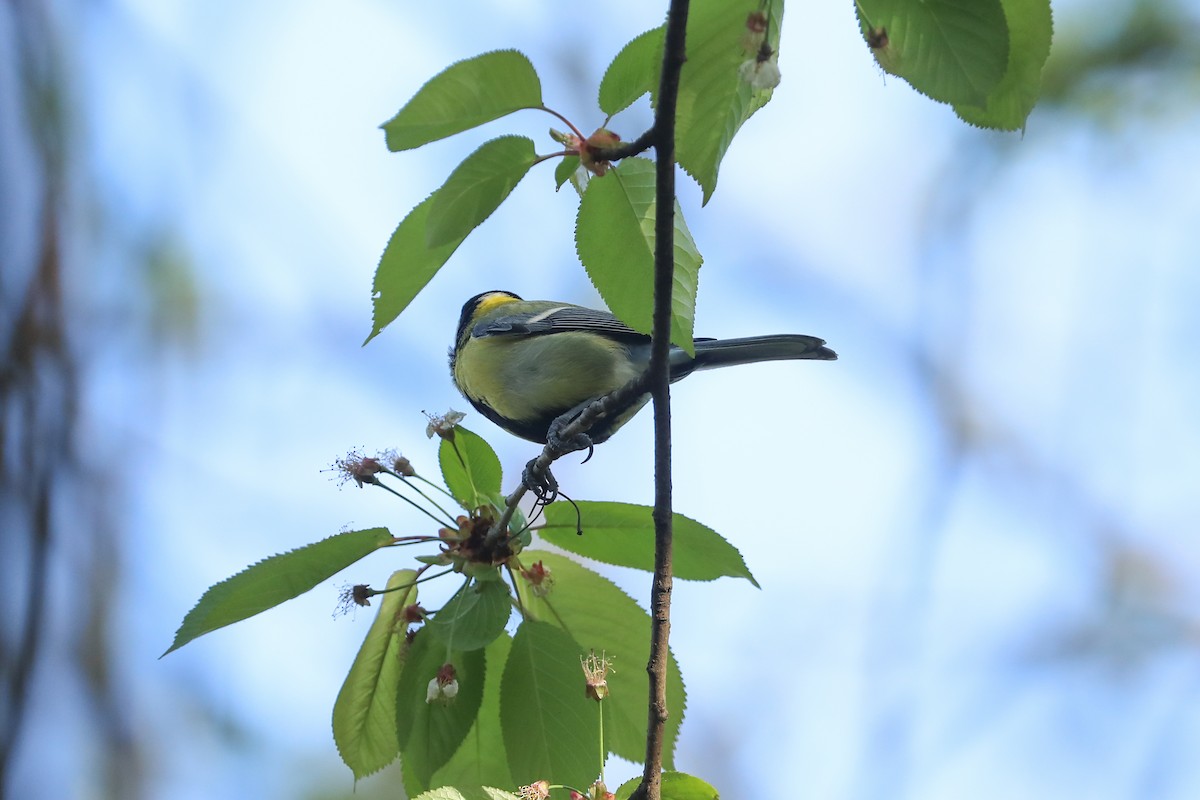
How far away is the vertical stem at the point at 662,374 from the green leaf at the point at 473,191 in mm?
238

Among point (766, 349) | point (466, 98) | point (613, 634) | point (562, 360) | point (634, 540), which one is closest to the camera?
point (466, 98)

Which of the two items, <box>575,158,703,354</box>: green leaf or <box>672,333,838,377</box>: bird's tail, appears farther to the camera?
<box>672,333,838,377</box>: bird's tail

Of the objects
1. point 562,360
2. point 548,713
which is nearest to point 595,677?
point 548,713

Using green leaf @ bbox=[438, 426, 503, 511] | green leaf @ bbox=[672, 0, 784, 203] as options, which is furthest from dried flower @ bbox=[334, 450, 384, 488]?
green leaf @ bbox=[672, 0, 784, 203]

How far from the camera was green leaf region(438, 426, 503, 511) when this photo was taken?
2.31 m

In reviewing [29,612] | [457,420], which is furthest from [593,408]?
[29,612]

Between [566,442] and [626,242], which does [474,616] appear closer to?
[566,442]

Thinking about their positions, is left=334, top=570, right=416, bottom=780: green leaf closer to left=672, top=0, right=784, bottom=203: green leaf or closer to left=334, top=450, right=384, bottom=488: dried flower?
left=334, top=450, right=384, bottom=488: dried flower

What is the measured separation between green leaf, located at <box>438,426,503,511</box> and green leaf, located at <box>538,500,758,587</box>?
176mm

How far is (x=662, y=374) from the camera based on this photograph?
168 cm

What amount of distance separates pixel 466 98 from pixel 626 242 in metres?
0.37

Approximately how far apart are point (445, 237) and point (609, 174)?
34cm

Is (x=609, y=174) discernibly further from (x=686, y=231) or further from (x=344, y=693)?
(x=344, y=693)

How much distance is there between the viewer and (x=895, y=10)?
143 centimetres
